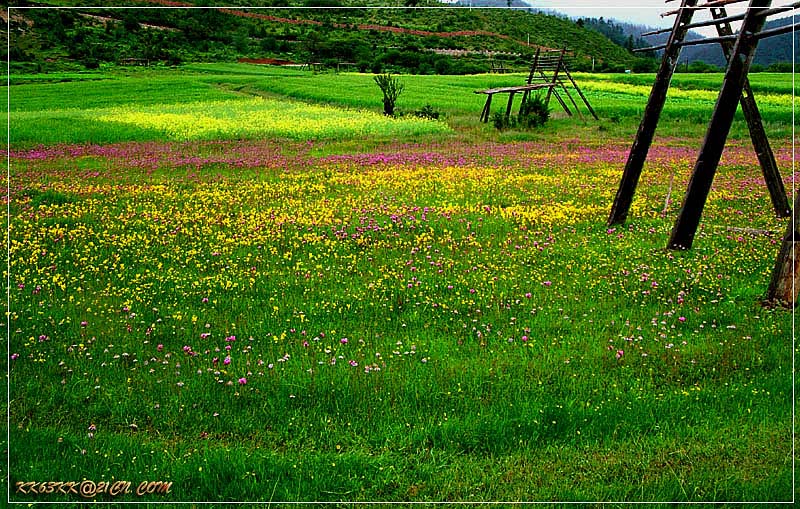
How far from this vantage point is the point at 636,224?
11.7 metres

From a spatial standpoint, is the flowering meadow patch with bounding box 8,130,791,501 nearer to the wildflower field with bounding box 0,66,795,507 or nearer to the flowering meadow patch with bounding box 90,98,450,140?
the wildflower field with bounding box 0,66,795,507

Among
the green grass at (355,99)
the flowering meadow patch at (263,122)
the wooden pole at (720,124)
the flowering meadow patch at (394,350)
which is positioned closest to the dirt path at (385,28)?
the green grass at (355,99)

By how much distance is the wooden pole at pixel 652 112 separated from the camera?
11273 millimetres

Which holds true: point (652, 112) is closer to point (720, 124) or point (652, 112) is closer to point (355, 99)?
point (720, 124)

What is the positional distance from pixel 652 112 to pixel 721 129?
2238 mm

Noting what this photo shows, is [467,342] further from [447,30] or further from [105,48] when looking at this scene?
[447,30]

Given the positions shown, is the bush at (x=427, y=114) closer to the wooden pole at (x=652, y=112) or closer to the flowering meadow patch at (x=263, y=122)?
the flowering meadow patch at (x=263, y=122)

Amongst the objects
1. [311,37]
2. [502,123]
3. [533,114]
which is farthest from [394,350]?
[311,37]

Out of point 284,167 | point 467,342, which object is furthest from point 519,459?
point 284,167

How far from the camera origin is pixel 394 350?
21.3 feet

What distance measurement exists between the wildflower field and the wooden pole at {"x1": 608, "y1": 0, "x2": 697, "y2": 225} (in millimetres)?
635

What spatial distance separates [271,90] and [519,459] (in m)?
47.6

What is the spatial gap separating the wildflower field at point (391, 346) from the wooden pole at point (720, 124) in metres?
0.49

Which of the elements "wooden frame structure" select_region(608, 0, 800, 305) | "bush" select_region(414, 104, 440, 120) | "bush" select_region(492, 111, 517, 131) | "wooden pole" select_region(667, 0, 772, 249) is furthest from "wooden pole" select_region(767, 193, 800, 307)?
"bush" select_region(414, 104, 440, 120)
